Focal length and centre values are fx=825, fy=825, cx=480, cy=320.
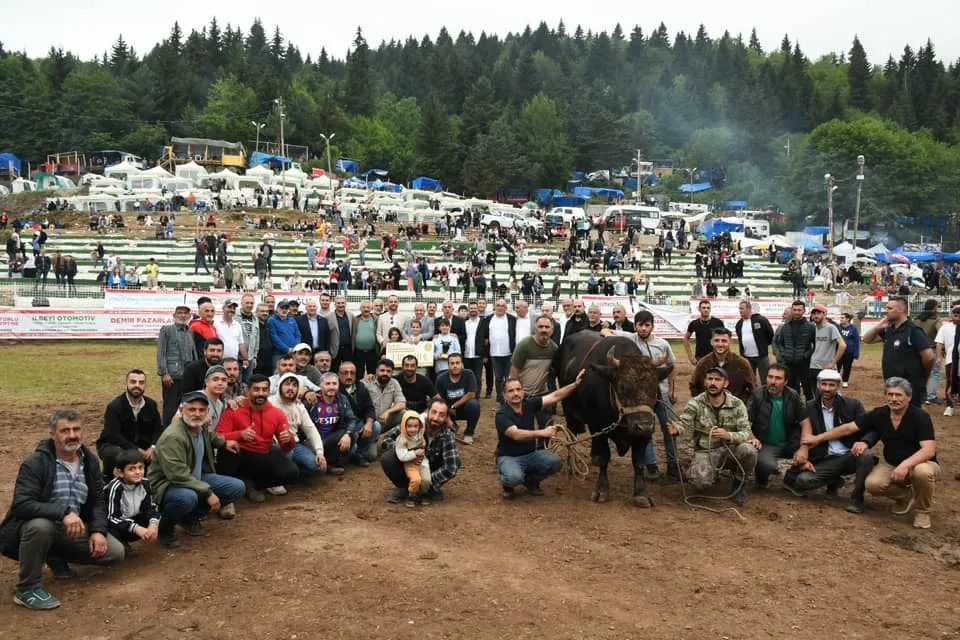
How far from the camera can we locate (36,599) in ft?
18.6

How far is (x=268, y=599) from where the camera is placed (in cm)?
569

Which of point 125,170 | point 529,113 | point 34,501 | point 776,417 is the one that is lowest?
point 34,501

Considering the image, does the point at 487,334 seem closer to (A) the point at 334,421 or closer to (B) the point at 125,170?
(A) the point at 334,421

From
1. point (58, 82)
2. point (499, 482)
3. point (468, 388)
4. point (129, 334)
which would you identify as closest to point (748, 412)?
point (499, 482)

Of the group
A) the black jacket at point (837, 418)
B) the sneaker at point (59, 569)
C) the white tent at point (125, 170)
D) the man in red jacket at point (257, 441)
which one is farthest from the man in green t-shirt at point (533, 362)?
the white tent at point (125, 170)

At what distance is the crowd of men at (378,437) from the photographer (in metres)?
6.14

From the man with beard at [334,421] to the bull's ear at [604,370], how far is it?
2955mm

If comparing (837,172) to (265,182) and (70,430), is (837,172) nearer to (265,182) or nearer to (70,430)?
(265,182)

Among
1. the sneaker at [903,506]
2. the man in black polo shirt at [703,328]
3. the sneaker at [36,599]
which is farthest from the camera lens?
the man in black polo shirt at [703,328]

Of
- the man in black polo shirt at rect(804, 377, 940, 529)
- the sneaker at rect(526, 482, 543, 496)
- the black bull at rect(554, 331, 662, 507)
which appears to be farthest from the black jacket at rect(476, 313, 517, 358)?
the man in black polo shirt at rect(804, 377, 940, 529)

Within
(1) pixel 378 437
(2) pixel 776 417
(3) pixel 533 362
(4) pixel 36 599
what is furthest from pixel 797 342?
(4) pixel 36 599

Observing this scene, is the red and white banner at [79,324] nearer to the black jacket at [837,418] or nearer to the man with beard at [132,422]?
the man with beard at [132,422]

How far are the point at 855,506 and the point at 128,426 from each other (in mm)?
6950

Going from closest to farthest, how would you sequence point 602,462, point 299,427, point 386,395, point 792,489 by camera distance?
point 602,462
point 792,489
point 299,427
point 386,395
